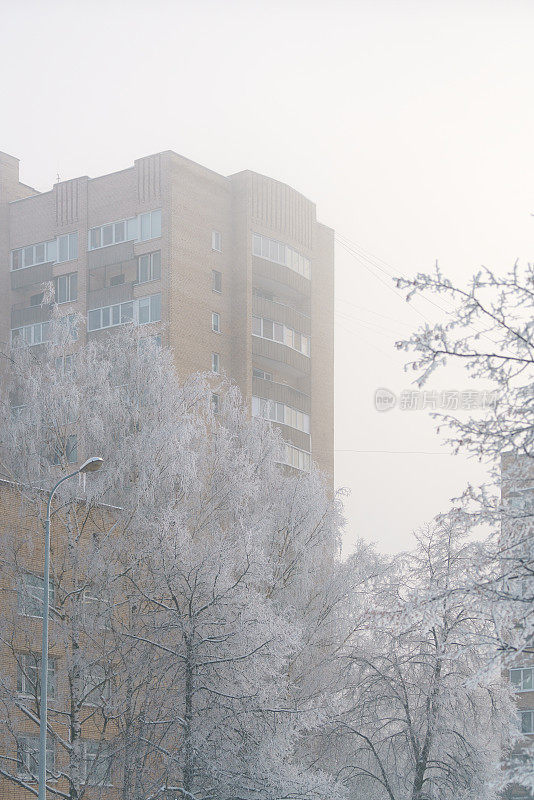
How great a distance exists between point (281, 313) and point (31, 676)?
35985 mm

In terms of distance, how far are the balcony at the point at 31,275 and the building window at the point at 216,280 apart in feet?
28.3

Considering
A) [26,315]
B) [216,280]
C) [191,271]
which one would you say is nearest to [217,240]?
[216,280]

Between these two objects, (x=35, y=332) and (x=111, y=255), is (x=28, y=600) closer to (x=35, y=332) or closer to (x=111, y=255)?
(x=111, y=255)

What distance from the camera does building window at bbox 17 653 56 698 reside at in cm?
3253

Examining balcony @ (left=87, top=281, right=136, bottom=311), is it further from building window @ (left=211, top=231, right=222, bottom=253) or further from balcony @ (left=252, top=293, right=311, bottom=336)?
balcony @ (left=252, top=293, right=311, bottom=336)

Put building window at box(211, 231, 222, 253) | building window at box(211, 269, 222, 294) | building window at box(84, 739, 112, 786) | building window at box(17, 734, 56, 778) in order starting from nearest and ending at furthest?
1. building window at box(84, 739, 112, 786)
2. building window at box(17, 734, 56, 778)
3. building window at box(211, 269, 222, 294)
4. building window at box(211, 231, 222, 253)

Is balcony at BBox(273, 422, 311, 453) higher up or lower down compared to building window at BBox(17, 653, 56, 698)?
higher up

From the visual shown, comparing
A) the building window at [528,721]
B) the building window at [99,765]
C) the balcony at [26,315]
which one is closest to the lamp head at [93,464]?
the building window at [99,765]

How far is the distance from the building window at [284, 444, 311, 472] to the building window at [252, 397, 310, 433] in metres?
1.32

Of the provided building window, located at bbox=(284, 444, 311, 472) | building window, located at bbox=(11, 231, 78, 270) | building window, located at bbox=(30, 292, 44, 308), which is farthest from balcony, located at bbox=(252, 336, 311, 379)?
building window, located at bbox=(30, 292, 44, 308)

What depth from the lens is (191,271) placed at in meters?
62.2

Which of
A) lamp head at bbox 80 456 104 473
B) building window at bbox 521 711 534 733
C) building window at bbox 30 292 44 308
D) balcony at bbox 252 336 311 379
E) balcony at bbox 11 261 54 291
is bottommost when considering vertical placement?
building window at bbox 521 711 534 733

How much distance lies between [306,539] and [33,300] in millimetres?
32715

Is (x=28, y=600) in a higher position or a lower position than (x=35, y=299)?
lower
